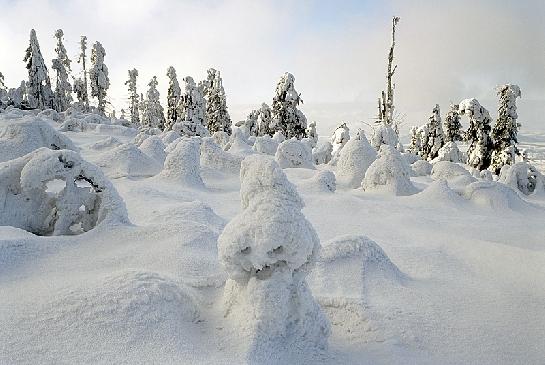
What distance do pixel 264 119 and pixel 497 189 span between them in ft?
83.9

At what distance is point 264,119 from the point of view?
34.8m

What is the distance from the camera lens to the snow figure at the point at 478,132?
84.2ft

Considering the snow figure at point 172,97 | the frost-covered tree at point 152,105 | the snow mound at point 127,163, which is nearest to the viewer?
the snow mound at point 127,163

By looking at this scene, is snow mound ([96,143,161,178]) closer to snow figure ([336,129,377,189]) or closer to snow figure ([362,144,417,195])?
snow figure ([336,129,377,189])

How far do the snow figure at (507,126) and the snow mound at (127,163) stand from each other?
20479 mm

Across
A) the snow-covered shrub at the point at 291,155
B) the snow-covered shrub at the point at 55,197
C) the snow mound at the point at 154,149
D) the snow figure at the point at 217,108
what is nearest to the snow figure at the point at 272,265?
the snow-covered shrub at the point at 55,197

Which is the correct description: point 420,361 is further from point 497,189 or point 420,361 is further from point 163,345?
point 497,189

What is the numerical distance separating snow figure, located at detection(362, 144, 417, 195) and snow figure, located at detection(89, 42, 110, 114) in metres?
39.9

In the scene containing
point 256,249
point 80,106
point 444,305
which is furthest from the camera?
point 80,106

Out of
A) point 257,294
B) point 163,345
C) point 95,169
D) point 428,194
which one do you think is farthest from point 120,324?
point 428,194

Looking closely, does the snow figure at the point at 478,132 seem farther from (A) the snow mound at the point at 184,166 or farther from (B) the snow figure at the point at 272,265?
(B) the snow figure at the point at 272,265

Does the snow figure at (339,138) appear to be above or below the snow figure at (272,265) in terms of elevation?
above

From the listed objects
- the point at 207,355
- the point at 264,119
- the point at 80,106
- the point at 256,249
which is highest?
the point at 80,106

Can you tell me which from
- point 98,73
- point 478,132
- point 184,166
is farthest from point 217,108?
point 184,166
